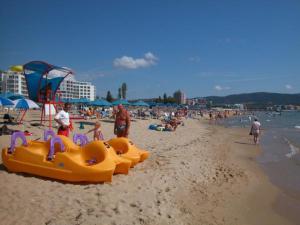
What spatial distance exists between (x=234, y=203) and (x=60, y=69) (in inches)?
347

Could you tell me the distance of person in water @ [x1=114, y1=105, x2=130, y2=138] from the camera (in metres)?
7.44

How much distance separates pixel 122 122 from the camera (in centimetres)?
750

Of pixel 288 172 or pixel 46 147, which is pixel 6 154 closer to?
pixel 46 147

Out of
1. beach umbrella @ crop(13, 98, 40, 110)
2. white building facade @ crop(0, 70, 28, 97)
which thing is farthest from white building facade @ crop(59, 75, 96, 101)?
beach umbrella @ crop(13, 98, 40, 110)

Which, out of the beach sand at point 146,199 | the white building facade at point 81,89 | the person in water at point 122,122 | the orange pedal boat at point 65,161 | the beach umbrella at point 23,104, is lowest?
the beach sand at point 146,199

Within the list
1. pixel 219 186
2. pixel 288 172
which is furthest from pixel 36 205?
pixel 288 172

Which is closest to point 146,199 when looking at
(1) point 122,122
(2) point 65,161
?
(2) point 65,161

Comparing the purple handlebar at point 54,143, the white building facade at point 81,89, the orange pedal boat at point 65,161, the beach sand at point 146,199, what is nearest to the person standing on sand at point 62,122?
the orange pedal boat at point 65,161

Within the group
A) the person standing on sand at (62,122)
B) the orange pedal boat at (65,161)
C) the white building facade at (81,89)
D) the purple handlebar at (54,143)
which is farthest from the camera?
the white building facade at (81,89)

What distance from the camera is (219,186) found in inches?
248

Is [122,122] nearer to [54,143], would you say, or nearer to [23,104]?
[54,143]

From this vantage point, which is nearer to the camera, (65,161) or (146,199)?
(146,199)

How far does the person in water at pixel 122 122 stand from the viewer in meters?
7.44

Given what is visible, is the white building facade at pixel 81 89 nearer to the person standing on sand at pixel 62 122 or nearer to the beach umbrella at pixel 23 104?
the beach umbrella at pixel 23 104
